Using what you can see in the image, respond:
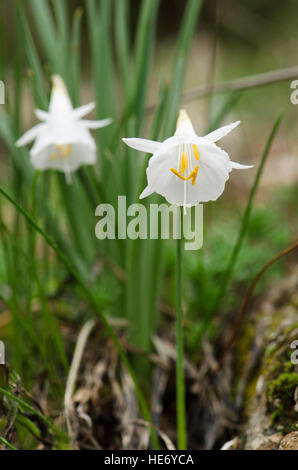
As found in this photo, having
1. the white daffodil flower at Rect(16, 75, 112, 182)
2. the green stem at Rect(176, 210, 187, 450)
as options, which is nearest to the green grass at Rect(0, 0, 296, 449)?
the white daffodil flower at Rect(16, 75, 112, 182)

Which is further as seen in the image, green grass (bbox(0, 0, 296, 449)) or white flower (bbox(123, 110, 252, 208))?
green grass (bbox(0, 0, 296, 449))

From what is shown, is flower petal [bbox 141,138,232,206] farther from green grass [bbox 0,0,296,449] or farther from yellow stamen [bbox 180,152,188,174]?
green grass [bbox 0,0,296,449]

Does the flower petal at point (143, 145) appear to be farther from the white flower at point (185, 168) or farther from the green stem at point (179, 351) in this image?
the green stem at point (179, 351)

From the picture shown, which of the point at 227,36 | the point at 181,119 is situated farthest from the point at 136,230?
the point at 227,36

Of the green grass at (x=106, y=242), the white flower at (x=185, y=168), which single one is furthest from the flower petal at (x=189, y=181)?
the green grass at (x=106, y=242)

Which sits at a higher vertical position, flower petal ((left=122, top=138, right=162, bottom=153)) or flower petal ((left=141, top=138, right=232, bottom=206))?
flower petal ((left=122, top=138, right=162, bottom=153))

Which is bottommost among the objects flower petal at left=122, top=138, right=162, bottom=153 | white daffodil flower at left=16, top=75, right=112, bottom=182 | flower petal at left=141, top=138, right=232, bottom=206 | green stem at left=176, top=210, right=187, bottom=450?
green stem at left=176, top=210, right=187, bottom=450

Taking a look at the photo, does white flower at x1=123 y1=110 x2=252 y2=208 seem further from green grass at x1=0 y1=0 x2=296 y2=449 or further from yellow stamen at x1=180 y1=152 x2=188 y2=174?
green grass at x1=0 y1=0 x2=296 y2=449
